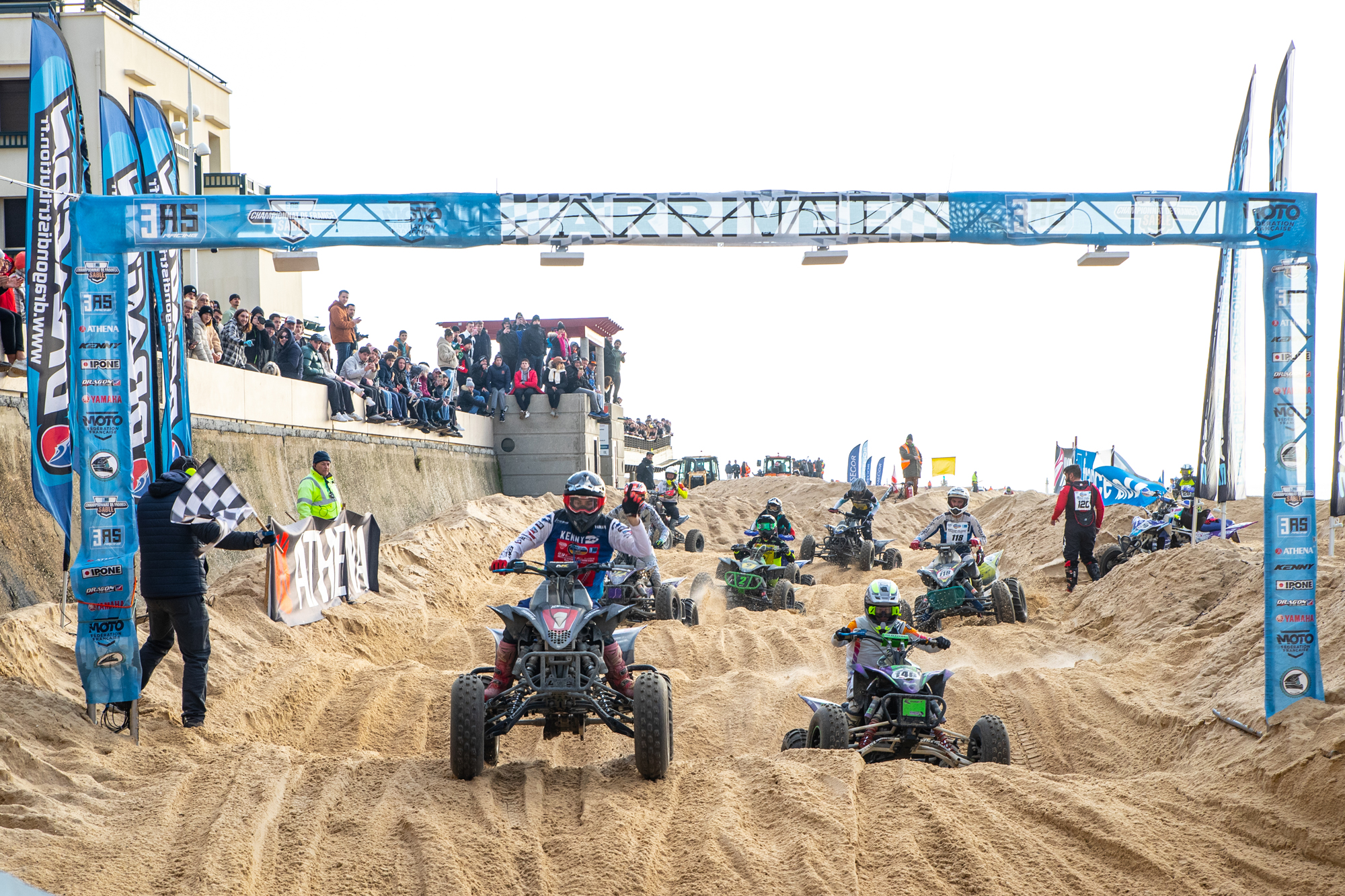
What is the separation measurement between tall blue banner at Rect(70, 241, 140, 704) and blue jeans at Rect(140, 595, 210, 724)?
299mm

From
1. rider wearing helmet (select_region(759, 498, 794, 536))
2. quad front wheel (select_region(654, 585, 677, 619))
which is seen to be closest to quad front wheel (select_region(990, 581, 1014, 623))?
rider wearing helmet (select_region(759, 498, 794, 536))

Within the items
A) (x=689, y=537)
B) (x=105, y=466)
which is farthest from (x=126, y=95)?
(x=105, y=466)

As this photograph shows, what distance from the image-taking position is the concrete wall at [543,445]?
79.7 feet

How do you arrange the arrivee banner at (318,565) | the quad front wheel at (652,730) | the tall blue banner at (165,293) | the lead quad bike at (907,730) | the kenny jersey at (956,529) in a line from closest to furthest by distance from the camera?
the quad front wheel at (652,730) → the lead quad bike at (907,730) → the tall blue banner at (165,293) → the arrivee banner at (318,565) → the kenny jersey at (956,529)

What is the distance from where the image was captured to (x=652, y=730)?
229 inches

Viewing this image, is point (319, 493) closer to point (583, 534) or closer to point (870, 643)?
point (583, 534)

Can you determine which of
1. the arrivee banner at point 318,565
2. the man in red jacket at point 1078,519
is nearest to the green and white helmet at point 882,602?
the arrivee banner at point 318,565

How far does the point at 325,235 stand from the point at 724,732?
16.2 feet

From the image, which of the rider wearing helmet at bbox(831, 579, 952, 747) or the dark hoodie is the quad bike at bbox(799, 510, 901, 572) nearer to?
the rider wearing helmet at bbox(831, 579, 952, 747)

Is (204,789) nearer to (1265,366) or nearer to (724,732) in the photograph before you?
(724,732)

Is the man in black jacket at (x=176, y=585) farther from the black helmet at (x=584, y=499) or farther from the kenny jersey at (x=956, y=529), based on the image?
the kenny jersey at (x=956, y=529)

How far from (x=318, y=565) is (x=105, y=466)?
4.03 m

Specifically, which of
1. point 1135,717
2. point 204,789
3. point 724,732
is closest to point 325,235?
point 204,789

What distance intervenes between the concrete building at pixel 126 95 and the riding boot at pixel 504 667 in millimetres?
18836
